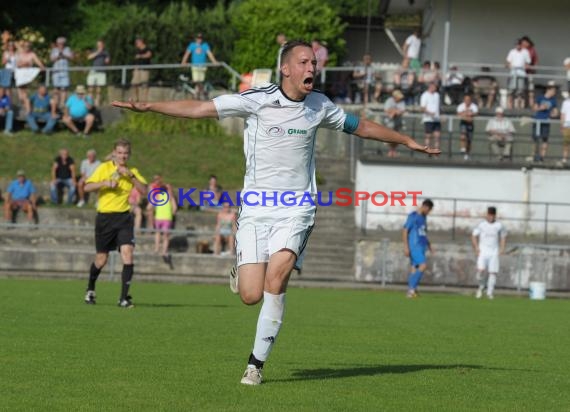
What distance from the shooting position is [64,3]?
52531 millimetres

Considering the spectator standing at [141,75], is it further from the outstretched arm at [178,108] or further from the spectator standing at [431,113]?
the outstretched arm at [178,108]

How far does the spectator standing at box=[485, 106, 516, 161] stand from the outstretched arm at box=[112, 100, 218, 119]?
944 inches

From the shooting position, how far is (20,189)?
30.0 metres

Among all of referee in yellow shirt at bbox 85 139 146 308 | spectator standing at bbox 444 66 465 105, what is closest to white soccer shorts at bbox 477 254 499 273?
spectator standing at bbox 444 66 465 105

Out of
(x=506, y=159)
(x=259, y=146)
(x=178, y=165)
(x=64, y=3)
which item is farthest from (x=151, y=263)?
(x=64, y=3)

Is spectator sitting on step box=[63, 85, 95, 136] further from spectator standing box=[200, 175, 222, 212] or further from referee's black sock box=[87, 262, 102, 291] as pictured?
referee's black sock box=[87, 262, 102, 291]

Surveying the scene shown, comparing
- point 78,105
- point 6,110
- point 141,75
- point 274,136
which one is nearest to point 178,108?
point 274,136

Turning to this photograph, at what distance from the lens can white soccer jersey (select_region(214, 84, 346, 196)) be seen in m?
9.79

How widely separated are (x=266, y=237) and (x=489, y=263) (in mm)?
18380

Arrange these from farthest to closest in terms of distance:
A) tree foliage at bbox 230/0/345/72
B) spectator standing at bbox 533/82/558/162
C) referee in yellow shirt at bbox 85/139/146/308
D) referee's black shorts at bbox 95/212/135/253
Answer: tree foliage at bbox 230/0/345/72 → spectator standing at bbox 533/82/558/162 → referee's black shorts at bbox 95/212/135/253 → referee in yellow shirt at bbox 85/139/146/308

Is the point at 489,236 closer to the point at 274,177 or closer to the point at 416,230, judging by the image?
the point at 416,230

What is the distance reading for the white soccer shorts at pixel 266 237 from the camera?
966 cm

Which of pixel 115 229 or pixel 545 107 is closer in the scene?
pixel 115 229

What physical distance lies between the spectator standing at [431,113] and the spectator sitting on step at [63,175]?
875 centimetres
